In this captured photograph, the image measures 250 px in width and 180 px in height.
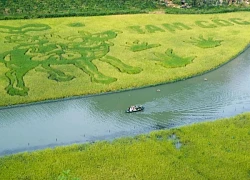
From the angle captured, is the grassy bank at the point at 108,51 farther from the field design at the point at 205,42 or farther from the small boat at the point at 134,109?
the small boat at the point at 134,109

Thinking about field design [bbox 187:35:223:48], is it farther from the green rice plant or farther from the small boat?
the small boat

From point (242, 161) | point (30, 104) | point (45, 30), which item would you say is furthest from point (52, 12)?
point (242, 161)

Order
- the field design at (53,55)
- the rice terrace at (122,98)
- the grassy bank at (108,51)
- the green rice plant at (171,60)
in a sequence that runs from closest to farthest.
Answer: the rice terrace at (122,98), the grassy bank at (108,51), the field design at (53,55), the green rice plant at (171,60)

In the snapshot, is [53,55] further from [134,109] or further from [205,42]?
[205,42]

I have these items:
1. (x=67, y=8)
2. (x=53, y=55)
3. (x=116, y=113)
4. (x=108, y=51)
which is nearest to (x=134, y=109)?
(x=116, y=113)

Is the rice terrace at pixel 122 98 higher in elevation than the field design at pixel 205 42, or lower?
lower

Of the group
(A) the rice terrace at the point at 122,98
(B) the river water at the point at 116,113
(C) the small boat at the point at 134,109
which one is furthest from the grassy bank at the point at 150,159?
(C) the small boat at the point at 134,109
